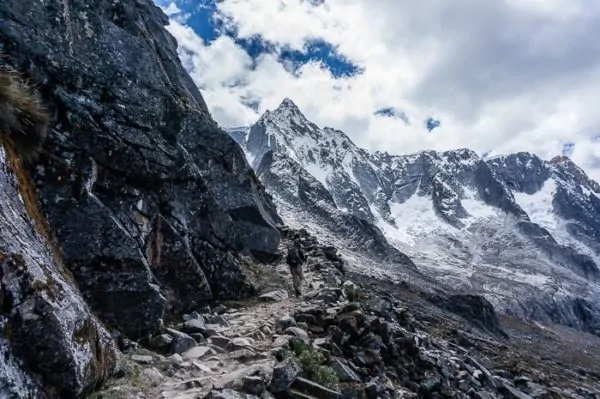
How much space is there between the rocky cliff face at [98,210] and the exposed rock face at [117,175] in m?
0.04

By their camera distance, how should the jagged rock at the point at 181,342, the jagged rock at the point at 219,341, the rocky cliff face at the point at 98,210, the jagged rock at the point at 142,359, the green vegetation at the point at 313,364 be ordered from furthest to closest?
the jagged rock at the point at 219,341, the jagged rock at the point at 181,342, the green vegetation at the point at 313,364, the jagged rock at the point at 142,359, the rocky cliff face at the point at 98,210

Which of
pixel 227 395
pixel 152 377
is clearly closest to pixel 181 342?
pixel 152 377

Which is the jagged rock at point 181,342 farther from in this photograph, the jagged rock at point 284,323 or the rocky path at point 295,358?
the jagged rock at point 284,323

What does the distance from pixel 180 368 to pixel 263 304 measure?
731 cm

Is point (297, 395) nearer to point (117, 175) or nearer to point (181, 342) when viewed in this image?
point (181, 342)

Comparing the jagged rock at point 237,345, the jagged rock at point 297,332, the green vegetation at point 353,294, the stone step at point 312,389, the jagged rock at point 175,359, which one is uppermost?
the green vegetation at point 353,294

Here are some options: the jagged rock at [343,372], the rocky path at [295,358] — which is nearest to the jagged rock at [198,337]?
the rocky path at [295,358]

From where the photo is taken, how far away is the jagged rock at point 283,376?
32.1 ft

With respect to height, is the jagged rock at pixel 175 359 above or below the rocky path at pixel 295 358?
below

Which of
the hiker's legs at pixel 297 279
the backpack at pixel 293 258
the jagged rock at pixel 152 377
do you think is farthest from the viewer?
the backpack at pixel 293 258

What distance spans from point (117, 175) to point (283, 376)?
26.0 ft

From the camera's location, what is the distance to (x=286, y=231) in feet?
118

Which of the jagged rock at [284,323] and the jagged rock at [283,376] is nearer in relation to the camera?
the jagged rock at [283,376]

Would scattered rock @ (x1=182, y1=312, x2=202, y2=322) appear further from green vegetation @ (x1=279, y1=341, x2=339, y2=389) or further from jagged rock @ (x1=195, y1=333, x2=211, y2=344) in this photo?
green vegetation @ (x1=279, y1=341, x2=339, y2=389)
